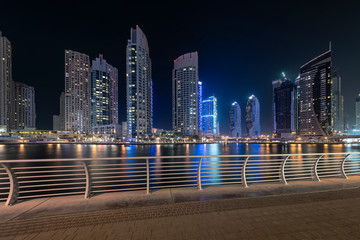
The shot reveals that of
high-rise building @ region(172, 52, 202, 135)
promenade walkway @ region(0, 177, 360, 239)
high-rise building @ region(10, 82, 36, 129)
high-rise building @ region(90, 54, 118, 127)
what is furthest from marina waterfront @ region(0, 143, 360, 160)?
high-rise building @ region(10, 82, 36, 129)

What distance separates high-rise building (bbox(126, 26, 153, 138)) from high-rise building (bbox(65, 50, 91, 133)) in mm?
78037

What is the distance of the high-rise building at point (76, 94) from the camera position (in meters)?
170

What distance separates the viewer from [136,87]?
426 feet

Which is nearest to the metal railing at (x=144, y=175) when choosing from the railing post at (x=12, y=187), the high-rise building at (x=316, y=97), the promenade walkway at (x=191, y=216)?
the railing post at (x=12, y=187)

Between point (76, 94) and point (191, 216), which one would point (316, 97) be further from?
point (76, 94)

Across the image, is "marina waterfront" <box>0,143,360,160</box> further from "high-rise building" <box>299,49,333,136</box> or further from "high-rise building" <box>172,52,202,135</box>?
"high-rise building" <box>172,52,202,135</box>

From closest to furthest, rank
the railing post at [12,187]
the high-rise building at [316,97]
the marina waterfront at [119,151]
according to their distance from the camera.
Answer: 1. the railing post at [12,187]
2. the marina waterfront at [119,151]
3. the high-rise building at [316,97]

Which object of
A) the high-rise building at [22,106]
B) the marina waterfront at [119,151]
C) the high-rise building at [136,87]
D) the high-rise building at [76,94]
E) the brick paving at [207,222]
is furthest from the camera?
the high-rise building at [76,94]

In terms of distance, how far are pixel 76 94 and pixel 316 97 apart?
242m

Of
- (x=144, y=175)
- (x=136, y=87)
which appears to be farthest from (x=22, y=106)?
(x=144, y=175)

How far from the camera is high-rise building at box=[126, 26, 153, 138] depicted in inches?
5094

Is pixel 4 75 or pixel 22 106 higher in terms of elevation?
pixel 4 75

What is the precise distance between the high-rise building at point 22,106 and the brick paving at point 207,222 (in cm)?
22694

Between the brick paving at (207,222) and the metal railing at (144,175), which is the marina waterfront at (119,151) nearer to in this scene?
the metal railing at (144,175)
